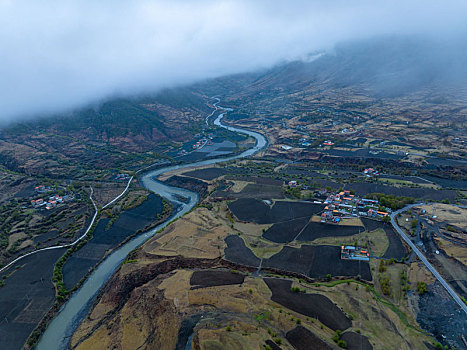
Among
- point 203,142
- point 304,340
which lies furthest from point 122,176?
point 304,340

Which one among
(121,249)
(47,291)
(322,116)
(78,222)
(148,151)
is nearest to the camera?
(47,291)

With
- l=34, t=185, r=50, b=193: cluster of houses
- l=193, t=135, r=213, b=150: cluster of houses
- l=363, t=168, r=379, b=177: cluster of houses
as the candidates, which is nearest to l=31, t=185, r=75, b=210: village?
l=34, t=185, r=50, b=193: cluster of houses

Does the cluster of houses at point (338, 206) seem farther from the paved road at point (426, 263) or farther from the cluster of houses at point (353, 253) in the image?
the cluster of houses at point (353, 253)

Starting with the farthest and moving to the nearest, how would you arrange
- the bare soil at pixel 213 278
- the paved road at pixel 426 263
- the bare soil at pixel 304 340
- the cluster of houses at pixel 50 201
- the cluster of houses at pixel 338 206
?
1. the cluster of houses at pixel 50 201
2. the cluster of houses at pixel 338 206
3. the bare soil at pixel 213 278
4. the paved road at pixel 426 263
5. the bare soil at pixel 304 340

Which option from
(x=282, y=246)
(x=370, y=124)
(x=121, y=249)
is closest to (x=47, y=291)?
(x=121, y=249)

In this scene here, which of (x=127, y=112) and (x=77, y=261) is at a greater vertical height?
(x=127, y=112)

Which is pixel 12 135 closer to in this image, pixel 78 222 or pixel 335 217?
pixel 78 222

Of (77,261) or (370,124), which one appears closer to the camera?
(77,261)

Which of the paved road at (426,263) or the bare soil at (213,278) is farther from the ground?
the bare soil at (213,278)

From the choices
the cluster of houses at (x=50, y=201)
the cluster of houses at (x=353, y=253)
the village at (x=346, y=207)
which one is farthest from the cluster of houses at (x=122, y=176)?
the cluster of houses at (x=353, y=253)
